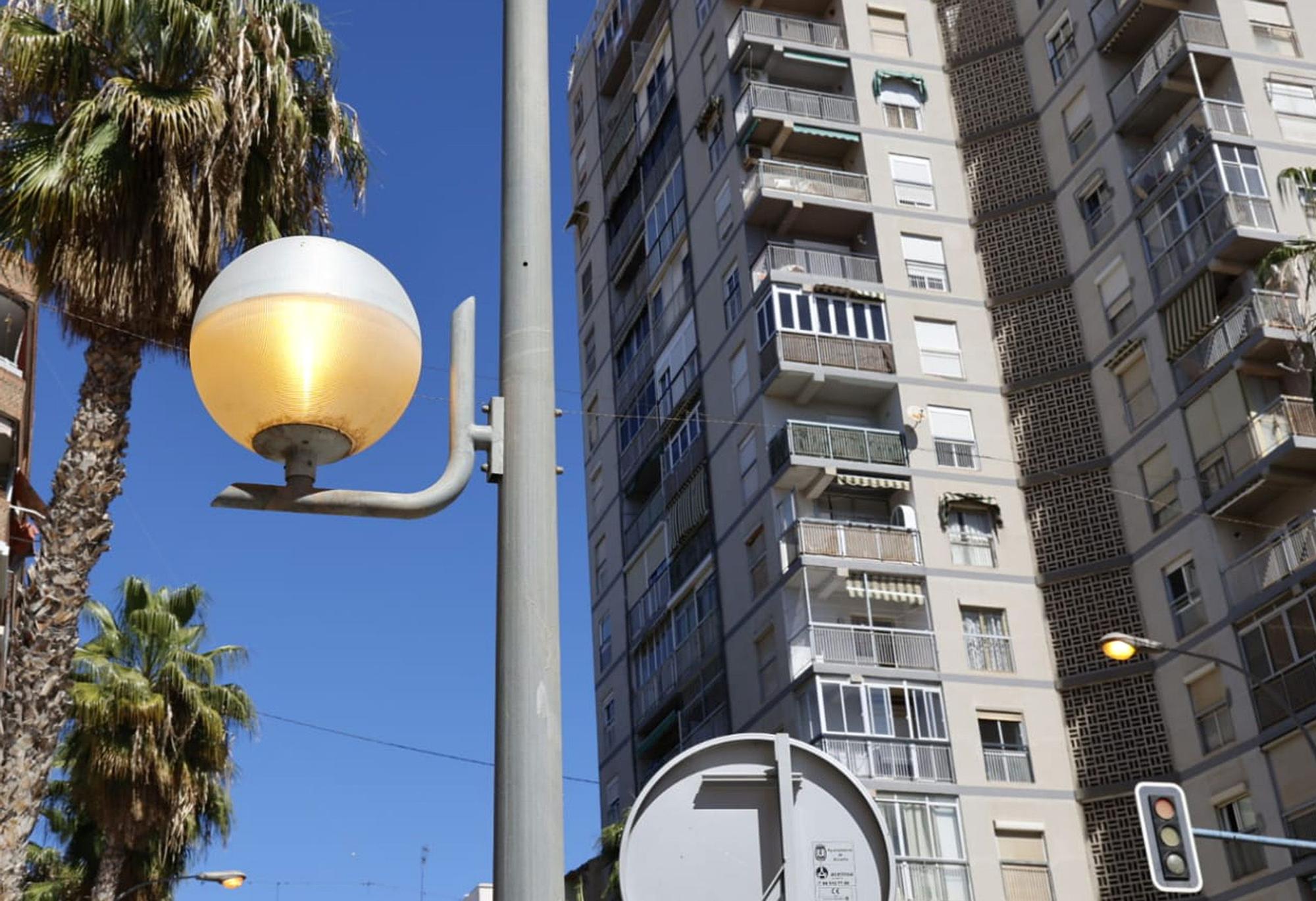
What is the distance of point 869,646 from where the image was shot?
35656mm

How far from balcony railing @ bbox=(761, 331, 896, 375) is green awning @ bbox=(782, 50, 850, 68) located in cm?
835

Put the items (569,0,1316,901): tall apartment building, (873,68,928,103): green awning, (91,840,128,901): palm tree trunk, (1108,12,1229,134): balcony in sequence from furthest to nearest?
(873,68,928,103): green awning
(1108,12,1229,134): balcony
(569,0,1316,901): tall apartment building
(91,840,128,901): palm tree trunk

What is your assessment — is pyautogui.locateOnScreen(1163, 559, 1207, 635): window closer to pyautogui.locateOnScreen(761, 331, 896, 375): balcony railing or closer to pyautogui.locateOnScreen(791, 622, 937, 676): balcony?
pyautogui.locateOnScreen(791, 622, 937, 676): balcony

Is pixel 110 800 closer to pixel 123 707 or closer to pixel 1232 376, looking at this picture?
pixel 123 707

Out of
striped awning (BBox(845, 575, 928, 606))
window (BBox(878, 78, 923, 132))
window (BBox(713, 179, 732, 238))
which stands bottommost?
striped awning (BBox(845, 575, 928, 606))

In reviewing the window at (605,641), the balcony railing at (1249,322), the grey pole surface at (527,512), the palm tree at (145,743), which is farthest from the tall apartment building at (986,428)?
the grey pole surface at (527,512)

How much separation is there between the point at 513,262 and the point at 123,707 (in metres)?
25.3

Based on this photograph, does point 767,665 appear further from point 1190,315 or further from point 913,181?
point 913,181

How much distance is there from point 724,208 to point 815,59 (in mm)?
4591

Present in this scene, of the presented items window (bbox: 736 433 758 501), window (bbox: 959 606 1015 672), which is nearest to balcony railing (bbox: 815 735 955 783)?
window (bbox: 959 606 1015 672)

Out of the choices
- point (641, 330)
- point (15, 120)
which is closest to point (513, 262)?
point (15, 120)

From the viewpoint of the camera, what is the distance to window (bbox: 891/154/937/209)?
42.5 metres

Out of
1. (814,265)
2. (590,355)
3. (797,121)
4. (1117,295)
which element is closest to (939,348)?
(814,265)

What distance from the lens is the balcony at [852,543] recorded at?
36250 mm
